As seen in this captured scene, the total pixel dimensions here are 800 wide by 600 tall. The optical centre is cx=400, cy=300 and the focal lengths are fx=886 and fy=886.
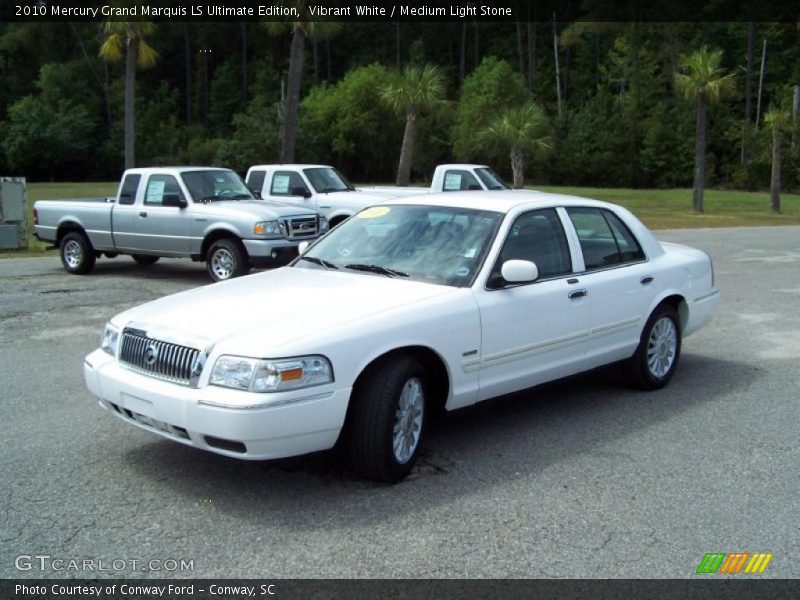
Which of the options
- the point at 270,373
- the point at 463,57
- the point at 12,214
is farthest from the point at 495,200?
the point at 463,57

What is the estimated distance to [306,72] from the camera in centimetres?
9550

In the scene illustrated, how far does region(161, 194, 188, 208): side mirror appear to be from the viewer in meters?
13.5

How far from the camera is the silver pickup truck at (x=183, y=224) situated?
42.4 ft

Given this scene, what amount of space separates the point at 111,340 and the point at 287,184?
13057 millimetres

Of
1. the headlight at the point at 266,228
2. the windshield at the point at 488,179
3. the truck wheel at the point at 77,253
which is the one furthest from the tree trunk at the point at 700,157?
the truck wheel at the point at 77,253

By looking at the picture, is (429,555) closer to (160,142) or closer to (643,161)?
(643,161)

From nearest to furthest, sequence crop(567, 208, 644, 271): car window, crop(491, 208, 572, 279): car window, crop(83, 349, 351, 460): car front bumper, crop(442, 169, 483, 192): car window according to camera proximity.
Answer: crop(83, 349, 351, 460): car front bumper < crop(491, 208, 572, 279): car window < crop(567, 208, 644, 271): car window < crop(442, 169, 483, 192): car window

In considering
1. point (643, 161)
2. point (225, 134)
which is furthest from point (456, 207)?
point (225, 134)

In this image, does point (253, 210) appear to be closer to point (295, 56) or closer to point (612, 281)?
point (612, 281)

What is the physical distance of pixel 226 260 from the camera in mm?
13102

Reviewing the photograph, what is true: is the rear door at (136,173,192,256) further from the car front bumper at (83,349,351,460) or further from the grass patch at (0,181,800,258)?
the car front bumper at (83,349,351,460)

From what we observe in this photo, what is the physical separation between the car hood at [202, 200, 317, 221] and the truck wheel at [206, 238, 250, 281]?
0.43 m

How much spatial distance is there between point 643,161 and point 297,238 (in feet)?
224

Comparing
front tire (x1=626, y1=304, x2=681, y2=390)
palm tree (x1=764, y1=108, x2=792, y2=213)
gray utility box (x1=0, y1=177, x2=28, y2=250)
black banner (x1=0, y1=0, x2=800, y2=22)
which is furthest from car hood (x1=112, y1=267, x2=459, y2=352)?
black banner (x1=0, y1=0, x2=800, y2=22)
